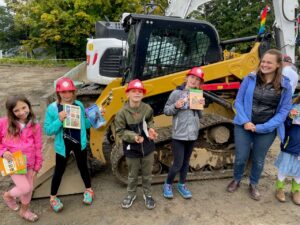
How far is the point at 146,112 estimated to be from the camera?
135 inches

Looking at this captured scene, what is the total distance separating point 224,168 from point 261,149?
3.16 feet

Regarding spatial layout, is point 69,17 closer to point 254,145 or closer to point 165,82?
point 165,82

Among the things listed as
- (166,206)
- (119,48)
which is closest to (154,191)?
(166,206)

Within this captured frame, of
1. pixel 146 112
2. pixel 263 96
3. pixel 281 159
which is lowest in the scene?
pixel 281 159

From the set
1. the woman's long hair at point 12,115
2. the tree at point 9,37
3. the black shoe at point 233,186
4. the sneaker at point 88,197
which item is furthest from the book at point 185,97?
the tree at point 9,37

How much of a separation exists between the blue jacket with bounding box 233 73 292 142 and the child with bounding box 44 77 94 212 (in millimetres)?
1776

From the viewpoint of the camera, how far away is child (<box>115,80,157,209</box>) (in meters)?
3.29

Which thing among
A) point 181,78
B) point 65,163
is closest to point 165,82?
point 181,78

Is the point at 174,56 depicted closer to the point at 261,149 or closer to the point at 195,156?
the point at 195,156

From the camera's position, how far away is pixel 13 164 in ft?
10.2

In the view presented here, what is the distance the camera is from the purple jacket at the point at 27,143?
314 centimetres

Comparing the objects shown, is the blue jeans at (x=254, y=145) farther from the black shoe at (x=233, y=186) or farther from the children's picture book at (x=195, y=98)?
the children's picture book at (x=195, y=98)

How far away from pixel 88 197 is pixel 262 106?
2300 mm

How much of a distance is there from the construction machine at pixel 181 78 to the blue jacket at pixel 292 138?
2.58ft
